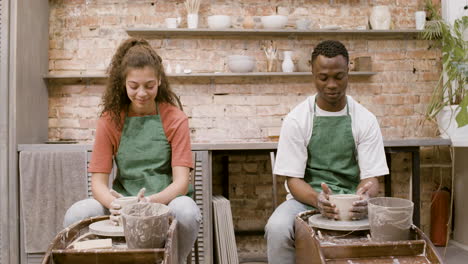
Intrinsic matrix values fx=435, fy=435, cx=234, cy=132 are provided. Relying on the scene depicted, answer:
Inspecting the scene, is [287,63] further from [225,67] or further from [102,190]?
[102,190]

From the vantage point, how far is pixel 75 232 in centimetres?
141

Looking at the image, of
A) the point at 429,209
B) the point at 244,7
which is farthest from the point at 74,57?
the point at 429,209

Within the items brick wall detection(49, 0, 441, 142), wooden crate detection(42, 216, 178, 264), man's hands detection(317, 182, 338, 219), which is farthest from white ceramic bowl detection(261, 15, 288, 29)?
wooden crate detection(42, 216, 178, 264)

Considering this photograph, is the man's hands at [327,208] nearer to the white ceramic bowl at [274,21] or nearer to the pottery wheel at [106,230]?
the pottery wheel at [106,230]

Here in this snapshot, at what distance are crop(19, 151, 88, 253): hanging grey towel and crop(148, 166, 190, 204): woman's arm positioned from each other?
1.27 metres

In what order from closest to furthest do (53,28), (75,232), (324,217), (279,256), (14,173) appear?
(75,232) < (324,217) < (279,256) < (14,173) < (53,28)

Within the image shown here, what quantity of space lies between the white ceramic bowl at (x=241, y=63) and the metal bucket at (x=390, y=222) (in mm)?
2255

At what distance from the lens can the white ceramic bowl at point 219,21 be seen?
3411 mm

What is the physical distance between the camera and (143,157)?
6.29ft

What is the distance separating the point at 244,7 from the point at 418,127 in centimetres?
177

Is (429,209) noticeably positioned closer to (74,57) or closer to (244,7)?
(244,7)

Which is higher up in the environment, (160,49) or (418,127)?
(160,49)

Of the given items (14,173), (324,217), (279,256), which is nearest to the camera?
(324,217)

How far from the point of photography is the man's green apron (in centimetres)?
193
